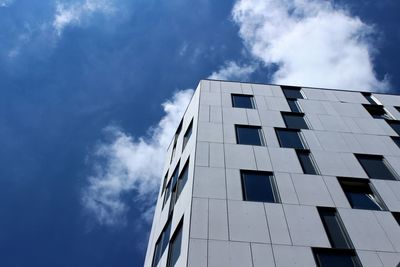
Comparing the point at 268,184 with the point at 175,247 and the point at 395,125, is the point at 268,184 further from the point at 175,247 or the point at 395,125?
the point at 395,125

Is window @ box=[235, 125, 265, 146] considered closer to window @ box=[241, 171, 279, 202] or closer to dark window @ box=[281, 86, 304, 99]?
window @ box=[241, 171, 279, 202]

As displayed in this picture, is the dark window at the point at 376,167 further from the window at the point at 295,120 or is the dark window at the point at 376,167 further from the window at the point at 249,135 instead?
the window at the point at 249,135

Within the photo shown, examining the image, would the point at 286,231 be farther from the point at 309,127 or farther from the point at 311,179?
the point at 309,127

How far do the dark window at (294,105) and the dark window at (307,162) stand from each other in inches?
210

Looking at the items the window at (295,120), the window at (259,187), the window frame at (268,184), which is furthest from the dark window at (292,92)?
the window at (259,187)

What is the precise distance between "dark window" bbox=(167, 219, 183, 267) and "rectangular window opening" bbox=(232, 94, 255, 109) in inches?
410

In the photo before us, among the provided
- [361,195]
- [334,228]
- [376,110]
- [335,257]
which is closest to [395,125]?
[376,110]

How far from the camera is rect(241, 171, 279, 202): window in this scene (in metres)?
13.5

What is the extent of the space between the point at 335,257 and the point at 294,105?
41.9ft

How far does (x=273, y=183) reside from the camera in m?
14.3

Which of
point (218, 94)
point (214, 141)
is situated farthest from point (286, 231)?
point (218, 94)

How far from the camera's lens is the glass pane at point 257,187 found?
13.5 m

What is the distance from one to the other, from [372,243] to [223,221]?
5.90m

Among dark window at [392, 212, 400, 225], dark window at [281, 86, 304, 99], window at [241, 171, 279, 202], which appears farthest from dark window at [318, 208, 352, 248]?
dark window at [281, 86, 304, 99]
